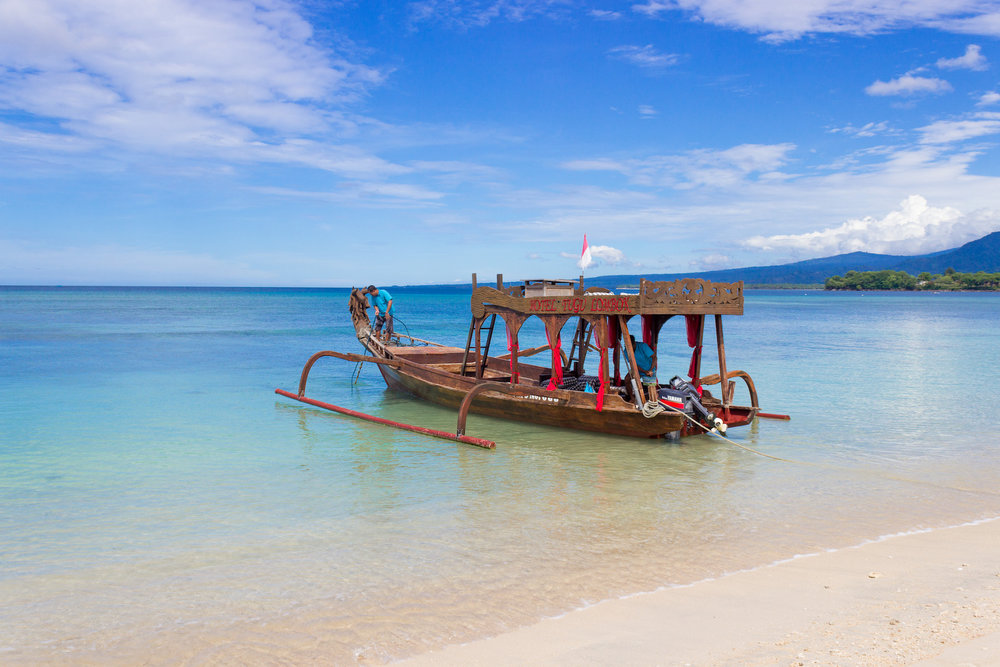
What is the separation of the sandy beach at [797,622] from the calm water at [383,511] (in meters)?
0.45

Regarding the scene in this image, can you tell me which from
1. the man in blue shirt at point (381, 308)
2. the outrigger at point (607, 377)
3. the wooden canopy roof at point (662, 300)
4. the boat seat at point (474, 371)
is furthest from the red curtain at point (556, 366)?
the man in blue shirt at point (381, 308)

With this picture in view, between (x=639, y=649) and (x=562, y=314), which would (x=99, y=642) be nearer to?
(x=639, y=649)

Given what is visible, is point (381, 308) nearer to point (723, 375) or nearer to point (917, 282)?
point (723, 375)

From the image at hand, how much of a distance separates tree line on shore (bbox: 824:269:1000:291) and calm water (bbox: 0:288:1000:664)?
172971 mm

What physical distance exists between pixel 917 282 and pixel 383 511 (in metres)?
214

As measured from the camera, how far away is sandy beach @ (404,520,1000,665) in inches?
192

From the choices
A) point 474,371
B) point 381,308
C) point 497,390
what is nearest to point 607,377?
point 497,390

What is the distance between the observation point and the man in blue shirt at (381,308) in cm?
2116

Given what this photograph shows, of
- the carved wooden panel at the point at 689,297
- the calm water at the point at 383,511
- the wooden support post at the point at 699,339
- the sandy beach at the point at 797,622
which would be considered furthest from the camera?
the wooden support post at the point at 699,339

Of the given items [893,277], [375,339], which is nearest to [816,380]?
[375,339]

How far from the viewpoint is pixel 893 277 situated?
605 feet

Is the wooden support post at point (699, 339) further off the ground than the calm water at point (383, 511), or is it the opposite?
the wooden support post at point (699, 339)

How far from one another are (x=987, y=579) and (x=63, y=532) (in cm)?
1018

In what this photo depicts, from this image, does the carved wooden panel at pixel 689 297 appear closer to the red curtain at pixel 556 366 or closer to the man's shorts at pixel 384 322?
the red curtain at pixel 556 366
